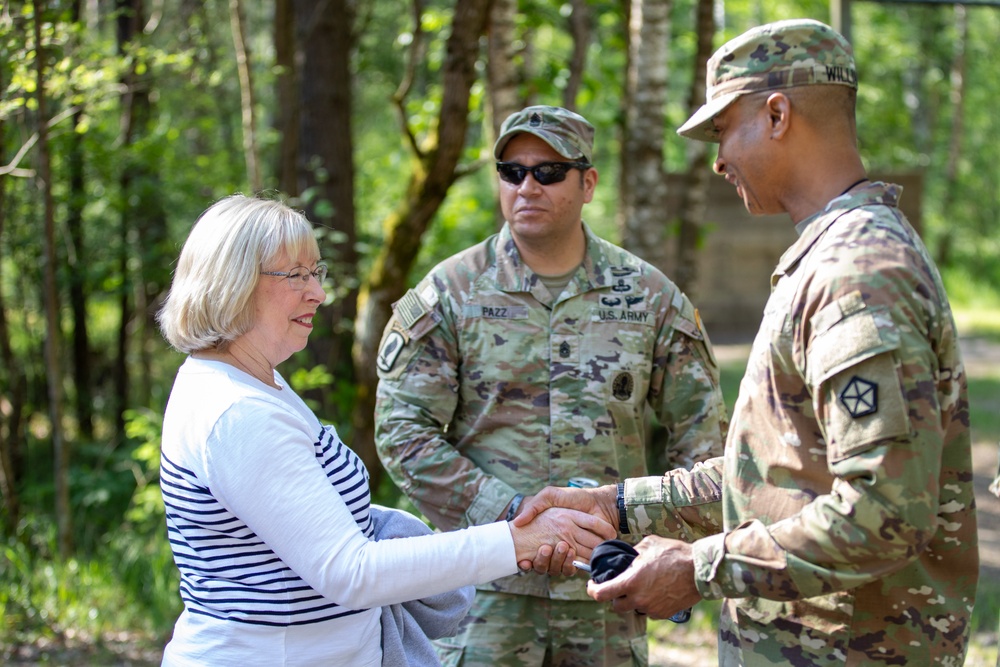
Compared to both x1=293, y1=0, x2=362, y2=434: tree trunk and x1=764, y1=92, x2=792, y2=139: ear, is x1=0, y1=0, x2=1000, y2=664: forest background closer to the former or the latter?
x1=293, y1=0, x2=362, y2=434: tree trunk

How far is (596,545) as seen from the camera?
2.59 metres

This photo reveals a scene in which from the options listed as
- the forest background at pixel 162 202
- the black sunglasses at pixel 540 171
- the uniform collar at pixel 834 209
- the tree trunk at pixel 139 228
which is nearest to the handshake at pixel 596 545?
the uniform collar at pixel 834 209

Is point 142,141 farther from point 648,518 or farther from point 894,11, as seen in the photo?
point 894,11

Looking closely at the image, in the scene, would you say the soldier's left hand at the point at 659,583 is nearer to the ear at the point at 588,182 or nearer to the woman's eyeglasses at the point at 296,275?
the woman's eyeglasses at the point at 296,275

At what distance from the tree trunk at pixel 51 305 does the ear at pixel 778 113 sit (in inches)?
151

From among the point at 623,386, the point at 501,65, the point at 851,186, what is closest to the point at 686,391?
the point at 623,386

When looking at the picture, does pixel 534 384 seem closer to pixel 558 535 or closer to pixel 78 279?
pixel 558 535

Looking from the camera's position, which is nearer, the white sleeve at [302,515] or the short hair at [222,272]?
the white sleeve at [302,515]

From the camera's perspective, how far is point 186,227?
769cm

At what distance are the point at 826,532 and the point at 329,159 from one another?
21.0ft

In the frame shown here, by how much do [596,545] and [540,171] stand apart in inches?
50.8

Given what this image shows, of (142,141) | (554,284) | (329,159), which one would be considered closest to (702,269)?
(329,159)

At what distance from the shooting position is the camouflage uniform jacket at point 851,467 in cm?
174

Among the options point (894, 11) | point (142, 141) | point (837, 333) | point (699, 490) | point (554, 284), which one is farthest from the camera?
point (894, 11)
